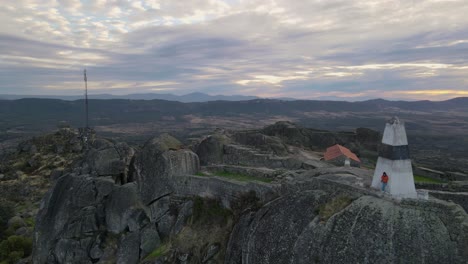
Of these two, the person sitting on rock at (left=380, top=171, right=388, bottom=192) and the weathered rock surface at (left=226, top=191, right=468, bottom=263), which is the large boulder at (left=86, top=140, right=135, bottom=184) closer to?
the weathered rock surface at (left=226, top=191, right=468, bottom=263)

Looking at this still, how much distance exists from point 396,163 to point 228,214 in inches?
358

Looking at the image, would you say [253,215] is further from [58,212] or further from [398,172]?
[58,212]

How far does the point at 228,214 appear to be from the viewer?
62.5ft

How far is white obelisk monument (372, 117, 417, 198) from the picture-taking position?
1427cm

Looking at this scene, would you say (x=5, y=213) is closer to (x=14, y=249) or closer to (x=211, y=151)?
(x=14, y=249)

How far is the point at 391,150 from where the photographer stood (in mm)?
14789

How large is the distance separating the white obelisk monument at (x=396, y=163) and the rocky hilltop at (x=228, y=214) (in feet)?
3.06

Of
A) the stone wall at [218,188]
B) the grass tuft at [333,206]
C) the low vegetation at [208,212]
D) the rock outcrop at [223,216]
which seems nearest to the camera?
the rock outcrop at [223,216]

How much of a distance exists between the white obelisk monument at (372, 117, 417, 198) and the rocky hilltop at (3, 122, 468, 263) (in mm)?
934

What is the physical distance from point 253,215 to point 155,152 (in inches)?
369

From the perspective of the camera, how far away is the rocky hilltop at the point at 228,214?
12.3 meters

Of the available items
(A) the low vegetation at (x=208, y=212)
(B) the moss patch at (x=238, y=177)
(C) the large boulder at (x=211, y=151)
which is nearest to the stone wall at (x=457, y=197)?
(B) the moss patch at (x=238, y=177)

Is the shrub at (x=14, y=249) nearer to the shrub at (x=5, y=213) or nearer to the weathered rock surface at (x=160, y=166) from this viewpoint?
the shrub at (x=5, y=213)

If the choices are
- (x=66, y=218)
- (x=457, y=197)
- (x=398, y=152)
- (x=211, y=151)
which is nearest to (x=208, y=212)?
(x=211, y=151)
